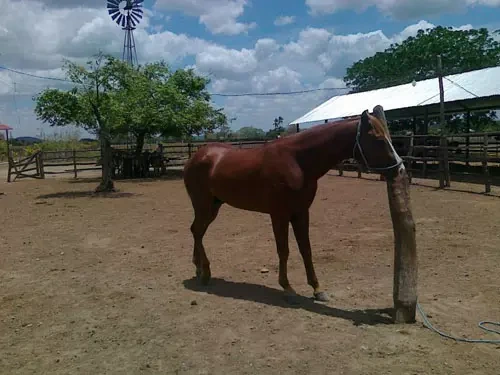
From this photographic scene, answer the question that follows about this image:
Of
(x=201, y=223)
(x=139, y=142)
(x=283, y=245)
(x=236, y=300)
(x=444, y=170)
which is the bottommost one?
(x=236, y=300)

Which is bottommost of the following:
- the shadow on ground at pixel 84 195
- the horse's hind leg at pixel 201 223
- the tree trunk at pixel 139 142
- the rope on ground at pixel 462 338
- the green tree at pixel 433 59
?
the rope on ground at pixel 462 338

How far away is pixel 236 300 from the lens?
15.9 ft

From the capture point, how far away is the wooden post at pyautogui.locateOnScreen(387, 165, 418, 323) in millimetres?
4027

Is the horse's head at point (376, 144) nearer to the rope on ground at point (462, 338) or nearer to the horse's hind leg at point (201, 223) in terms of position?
the rope on ground at point (462, 338)

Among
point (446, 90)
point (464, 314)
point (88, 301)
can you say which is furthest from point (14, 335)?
point (446, 90)

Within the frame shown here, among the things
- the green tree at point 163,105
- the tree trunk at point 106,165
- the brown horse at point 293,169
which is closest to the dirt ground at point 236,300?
the brown horse at point 293,169

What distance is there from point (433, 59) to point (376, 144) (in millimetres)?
36438

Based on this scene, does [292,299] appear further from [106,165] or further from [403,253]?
[106,165]

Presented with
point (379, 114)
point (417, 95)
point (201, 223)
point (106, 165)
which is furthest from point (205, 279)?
point (417, 95)

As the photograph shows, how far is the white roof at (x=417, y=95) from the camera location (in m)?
18.2

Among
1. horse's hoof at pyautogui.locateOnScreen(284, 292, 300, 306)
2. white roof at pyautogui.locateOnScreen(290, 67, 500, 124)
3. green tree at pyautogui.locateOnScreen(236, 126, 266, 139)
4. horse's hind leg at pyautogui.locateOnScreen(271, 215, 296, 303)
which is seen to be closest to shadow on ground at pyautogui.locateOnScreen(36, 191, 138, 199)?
horse's hind leg at pyautogui.locateOnScreen(271, 215, 296, 303)

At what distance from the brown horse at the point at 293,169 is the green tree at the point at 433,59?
28.0 metres

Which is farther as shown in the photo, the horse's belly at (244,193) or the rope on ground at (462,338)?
the horse's belly at (244,193)

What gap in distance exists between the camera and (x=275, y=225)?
4.81 metres
